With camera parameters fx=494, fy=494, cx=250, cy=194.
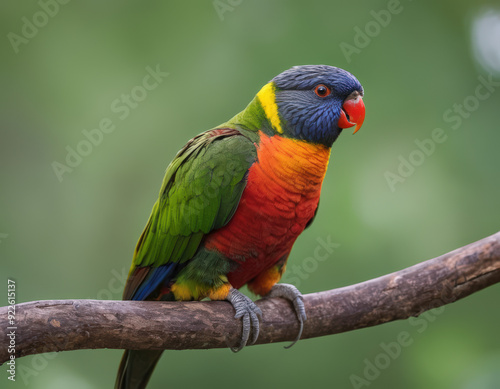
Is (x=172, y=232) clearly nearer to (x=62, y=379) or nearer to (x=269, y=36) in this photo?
(x=62, y=379)

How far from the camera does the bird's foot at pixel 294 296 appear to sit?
2.76m

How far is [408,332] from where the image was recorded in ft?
12.9

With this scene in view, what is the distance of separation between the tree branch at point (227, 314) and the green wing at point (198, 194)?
347 millimetres

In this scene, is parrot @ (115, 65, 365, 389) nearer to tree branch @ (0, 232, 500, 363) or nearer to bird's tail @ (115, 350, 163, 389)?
bird's tail @ (115, 350, 163, 389)

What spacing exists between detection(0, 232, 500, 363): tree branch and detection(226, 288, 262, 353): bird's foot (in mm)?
38

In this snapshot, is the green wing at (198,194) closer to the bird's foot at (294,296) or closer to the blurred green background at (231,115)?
the bird's foot at (294,296)

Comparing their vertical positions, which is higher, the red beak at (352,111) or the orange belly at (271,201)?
the red beak at (352,111)

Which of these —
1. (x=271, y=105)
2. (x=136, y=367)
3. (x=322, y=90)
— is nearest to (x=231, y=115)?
(x=271, y=105)

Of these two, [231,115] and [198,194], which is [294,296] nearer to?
[198,194]

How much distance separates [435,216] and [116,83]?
9.43ft

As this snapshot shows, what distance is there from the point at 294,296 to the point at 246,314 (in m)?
0.37

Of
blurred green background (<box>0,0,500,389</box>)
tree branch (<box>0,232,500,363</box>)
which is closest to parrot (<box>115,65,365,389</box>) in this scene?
tree branch (<box>0,232,500,363</box>)

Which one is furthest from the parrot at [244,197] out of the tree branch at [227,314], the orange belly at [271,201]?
the tree branch at [227,314]

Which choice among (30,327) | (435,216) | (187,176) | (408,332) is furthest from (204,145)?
(408,332)
